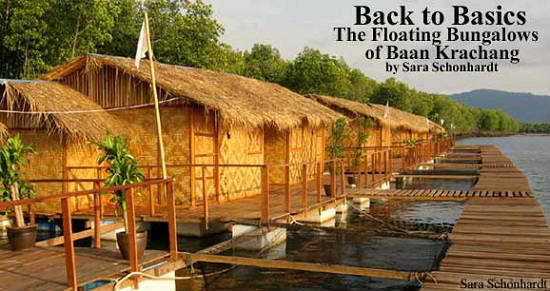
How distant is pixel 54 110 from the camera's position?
35.7 feet

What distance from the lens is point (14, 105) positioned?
11.2m

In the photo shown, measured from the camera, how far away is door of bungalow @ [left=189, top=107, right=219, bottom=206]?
11484mm

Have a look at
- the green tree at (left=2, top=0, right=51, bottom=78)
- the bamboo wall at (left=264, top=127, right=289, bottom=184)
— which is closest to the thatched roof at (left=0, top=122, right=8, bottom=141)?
the bamboo wall at (left=264, top=127, right=289, bottom=184)

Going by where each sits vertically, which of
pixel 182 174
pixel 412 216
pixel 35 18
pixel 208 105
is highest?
pixel 35 18

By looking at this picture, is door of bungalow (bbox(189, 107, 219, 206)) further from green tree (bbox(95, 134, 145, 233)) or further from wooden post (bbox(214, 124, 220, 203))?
green tree (bbox(95, 134, 145, 233))

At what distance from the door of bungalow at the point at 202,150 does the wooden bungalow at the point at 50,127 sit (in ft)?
5.27

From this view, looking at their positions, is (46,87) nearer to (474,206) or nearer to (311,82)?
(474,206)

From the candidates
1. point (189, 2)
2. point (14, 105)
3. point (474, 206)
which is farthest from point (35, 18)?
point (474, 206)

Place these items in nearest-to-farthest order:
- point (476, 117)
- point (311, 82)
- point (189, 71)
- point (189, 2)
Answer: point (189, 71), point (189, 2), point (311, 82), point (476, 117)

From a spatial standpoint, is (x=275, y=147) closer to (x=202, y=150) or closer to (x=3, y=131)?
(x=202, y=150)

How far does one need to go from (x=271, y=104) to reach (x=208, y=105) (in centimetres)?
A: 395

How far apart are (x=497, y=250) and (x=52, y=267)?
5.45m

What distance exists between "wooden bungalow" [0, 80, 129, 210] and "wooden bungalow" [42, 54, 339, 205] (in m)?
0.78

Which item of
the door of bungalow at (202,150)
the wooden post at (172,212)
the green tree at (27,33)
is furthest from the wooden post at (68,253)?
the green tree at (27,33)
